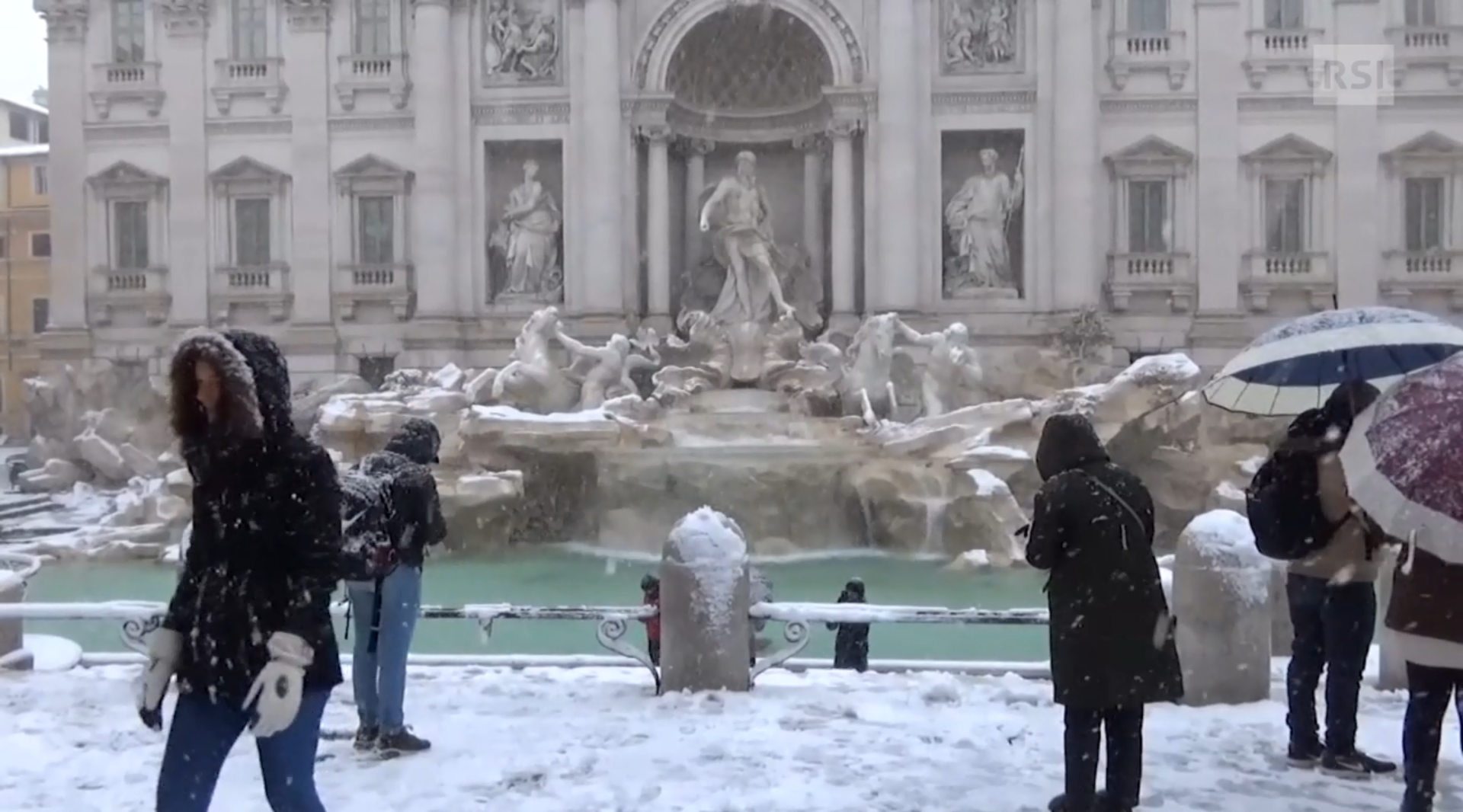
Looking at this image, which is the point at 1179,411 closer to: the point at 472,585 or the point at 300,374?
the point at 472,585

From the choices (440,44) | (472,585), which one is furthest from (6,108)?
(472,585)

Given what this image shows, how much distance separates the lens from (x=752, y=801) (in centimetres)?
505

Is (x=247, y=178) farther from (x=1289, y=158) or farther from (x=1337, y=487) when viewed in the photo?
(x=1337, y=487)

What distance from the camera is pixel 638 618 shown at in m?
6.93

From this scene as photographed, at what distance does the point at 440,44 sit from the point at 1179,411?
15.1 meters

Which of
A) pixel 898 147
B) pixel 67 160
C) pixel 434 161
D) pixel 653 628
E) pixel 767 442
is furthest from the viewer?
pixel 67 160

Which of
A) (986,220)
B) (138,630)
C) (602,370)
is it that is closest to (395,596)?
(138,630)

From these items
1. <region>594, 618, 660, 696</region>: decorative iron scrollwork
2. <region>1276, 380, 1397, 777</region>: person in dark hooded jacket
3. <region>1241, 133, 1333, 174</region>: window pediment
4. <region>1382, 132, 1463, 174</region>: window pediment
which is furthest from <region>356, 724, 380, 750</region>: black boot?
<region>1382, 132, 1463, 174</region>: window pediment

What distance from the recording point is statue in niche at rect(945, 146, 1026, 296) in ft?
76.4

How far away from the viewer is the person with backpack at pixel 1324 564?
16.4 ft

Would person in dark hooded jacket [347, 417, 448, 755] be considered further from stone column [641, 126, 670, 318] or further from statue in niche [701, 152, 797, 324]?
stone column [641, 126, 670, 318]

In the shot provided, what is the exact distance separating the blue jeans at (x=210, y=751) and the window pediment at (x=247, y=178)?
23.1 meters

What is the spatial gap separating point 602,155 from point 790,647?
1752cm

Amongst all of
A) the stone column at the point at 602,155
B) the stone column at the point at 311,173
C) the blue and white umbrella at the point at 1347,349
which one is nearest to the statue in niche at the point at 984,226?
the stone column at the point at 602,155
